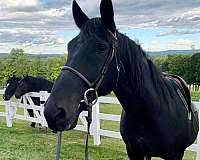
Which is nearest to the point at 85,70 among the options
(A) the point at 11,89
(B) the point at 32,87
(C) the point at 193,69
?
(B) the point at 32,87

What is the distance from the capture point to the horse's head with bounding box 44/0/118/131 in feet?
6.98

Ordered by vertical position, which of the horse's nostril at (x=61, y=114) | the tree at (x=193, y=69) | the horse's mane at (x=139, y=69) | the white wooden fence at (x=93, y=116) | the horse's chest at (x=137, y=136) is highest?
the horse's mane at (x=139, y=69)

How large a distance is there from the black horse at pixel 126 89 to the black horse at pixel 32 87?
892 centimetres

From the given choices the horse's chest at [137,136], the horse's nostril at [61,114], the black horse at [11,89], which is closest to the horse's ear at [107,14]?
the horse's nostril at [61,114]

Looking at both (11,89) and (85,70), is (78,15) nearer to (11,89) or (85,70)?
(85,70)

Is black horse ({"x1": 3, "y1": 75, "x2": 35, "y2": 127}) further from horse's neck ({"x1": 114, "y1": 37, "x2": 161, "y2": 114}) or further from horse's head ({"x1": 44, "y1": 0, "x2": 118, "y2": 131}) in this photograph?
horse's head ({"x1": 44, "y1": 0, "x2": 118, "y2": 131})

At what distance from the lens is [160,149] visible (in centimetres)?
299

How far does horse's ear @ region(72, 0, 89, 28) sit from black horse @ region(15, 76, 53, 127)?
9.53 m

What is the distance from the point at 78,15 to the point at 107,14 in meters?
0.30

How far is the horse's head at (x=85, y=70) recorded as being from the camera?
2129 mm

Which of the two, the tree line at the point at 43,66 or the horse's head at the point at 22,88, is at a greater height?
the horse's head at the point at 22,88

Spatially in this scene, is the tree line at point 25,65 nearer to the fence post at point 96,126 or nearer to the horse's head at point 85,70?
the fence post at point 96,126

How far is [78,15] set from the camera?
2.53 metres

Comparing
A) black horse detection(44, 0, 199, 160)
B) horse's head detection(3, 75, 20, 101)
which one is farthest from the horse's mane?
horse's head detection(3, 75, 20, 101)
